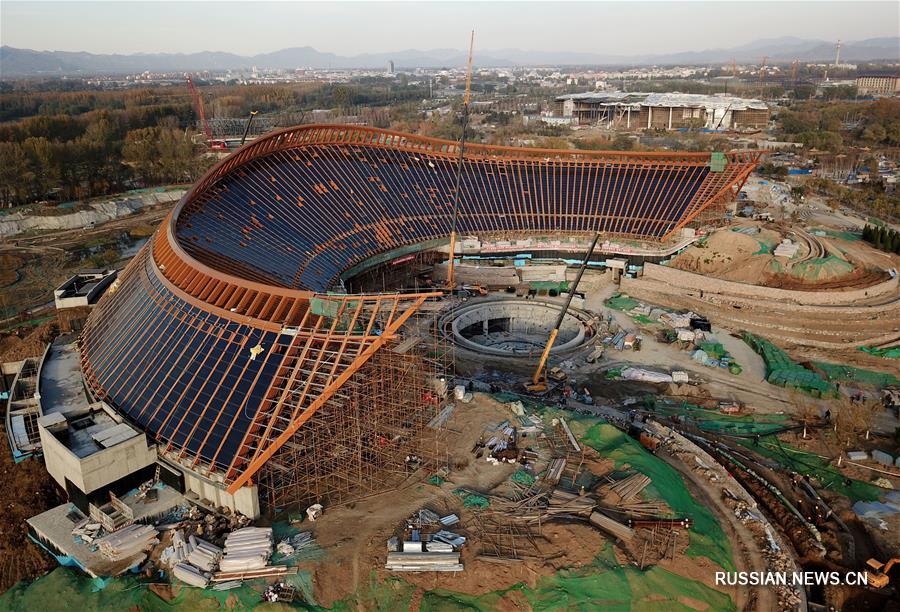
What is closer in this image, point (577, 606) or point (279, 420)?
point (577, 606)

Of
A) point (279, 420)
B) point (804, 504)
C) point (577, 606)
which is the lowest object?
point (804, 504)

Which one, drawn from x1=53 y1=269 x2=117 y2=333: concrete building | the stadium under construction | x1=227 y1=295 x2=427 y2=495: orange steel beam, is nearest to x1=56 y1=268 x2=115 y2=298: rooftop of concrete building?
x1=53 y1=269 x2=117 y2=333: concrete building

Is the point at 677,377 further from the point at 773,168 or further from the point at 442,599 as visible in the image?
the point at 773,168

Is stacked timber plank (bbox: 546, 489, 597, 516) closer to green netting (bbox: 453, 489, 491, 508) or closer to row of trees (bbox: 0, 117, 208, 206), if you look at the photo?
green netting (bbox: 453, 489, 491, 508)

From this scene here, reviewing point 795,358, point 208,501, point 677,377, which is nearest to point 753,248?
point 795,358

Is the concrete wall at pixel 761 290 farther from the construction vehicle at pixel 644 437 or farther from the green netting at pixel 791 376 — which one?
the construction vehicle at pixel 644 437

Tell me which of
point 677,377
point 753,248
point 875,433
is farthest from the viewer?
point 753,248
